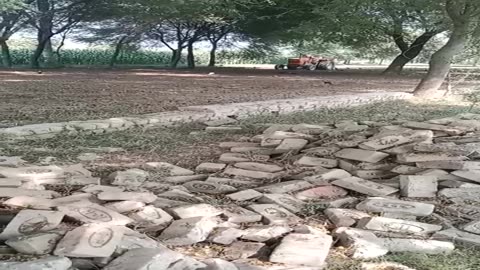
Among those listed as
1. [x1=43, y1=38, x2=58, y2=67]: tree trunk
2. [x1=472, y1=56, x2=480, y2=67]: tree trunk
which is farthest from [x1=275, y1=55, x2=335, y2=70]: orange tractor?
[x1=472, y1=56, x2=480, y2=67]: tree trunk

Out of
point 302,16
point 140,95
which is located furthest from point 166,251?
point 302,16

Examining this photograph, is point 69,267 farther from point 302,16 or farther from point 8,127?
point 302,16

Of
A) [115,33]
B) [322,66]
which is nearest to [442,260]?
[322,66]

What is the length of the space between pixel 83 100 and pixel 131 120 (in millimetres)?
2863

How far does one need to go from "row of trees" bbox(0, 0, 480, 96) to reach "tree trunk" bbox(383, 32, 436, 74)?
41 mm

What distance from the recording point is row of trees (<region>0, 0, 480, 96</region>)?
12086 millimetres

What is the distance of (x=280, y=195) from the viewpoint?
11.8 feet

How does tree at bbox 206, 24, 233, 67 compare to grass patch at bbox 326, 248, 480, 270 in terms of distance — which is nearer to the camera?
grass patch at bbox 326, 248, 480, 270

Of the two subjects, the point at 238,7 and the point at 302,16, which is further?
the point at 238,7

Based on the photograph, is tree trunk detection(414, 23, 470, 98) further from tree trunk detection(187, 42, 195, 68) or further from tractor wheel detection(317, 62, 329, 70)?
tractor wheel detection(317, 62, 329, 70)

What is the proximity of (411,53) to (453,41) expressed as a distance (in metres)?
10.6

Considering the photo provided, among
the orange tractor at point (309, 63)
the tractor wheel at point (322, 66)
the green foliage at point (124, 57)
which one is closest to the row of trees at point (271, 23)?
the green foliage at point (124, 57)

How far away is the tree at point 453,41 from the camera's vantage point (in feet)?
32.3

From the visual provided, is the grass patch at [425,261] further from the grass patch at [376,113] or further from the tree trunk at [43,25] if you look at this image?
the tree trunk at [43,25]
